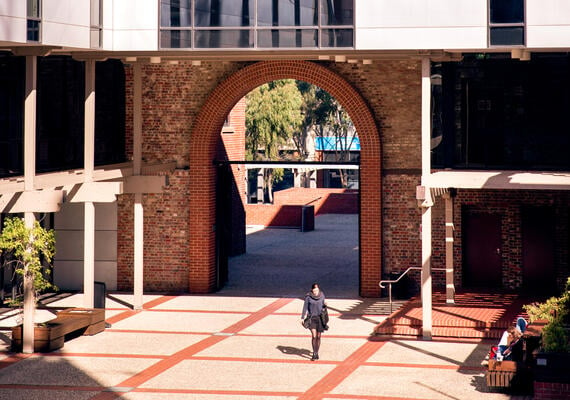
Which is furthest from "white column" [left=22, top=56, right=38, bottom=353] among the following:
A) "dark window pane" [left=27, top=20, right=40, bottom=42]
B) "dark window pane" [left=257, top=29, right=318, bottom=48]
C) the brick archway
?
the brick archway

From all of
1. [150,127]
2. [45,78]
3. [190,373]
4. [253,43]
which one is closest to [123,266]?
[150,127]

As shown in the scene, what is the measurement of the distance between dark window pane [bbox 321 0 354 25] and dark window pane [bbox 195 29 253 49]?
1.69 m

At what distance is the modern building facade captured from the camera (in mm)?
22062

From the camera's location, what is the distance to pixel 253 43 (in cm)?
2325

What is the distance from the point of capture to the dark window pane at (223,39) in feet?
76.5

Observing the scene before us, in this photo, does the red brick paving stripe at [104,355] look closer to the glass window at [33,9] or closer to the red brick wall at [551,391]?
the glass window at [33,9]

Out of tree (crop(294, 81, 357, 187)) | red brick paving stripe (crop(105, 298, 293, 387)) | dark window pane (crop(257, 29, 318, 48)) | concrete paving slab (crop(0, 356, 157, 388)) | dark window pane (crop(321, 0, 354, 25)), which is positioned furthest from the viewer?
tree (crop(294, 81, 357, 187))

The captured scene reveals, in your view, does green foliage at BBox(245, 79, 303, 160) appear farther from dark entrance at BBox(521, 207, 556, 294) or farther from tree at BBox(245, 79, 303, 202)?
dark entrance at BBox(521, 207, 556, 294)

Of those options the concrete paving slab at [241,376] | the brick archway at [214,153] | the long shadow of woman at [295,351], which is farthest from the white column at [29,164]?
the brick archway at [214,153]

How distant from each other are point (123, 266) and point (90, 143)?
22.3 feet

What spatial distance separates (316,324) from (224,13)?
24.8ft

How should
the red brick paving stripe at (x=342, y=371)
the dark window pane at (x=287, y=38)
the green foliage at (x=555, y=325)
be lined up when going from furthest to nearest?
the dark window pane at (x=287, y=38), the red brick paving stripe at (x=342, y=371), the green foliage at (x=555, y=325)

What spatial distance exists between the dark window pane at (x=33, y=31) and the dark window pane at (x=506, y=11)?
922 cm

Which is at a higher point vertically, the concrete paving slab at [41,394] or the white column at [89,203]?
the white column at [89,203]
